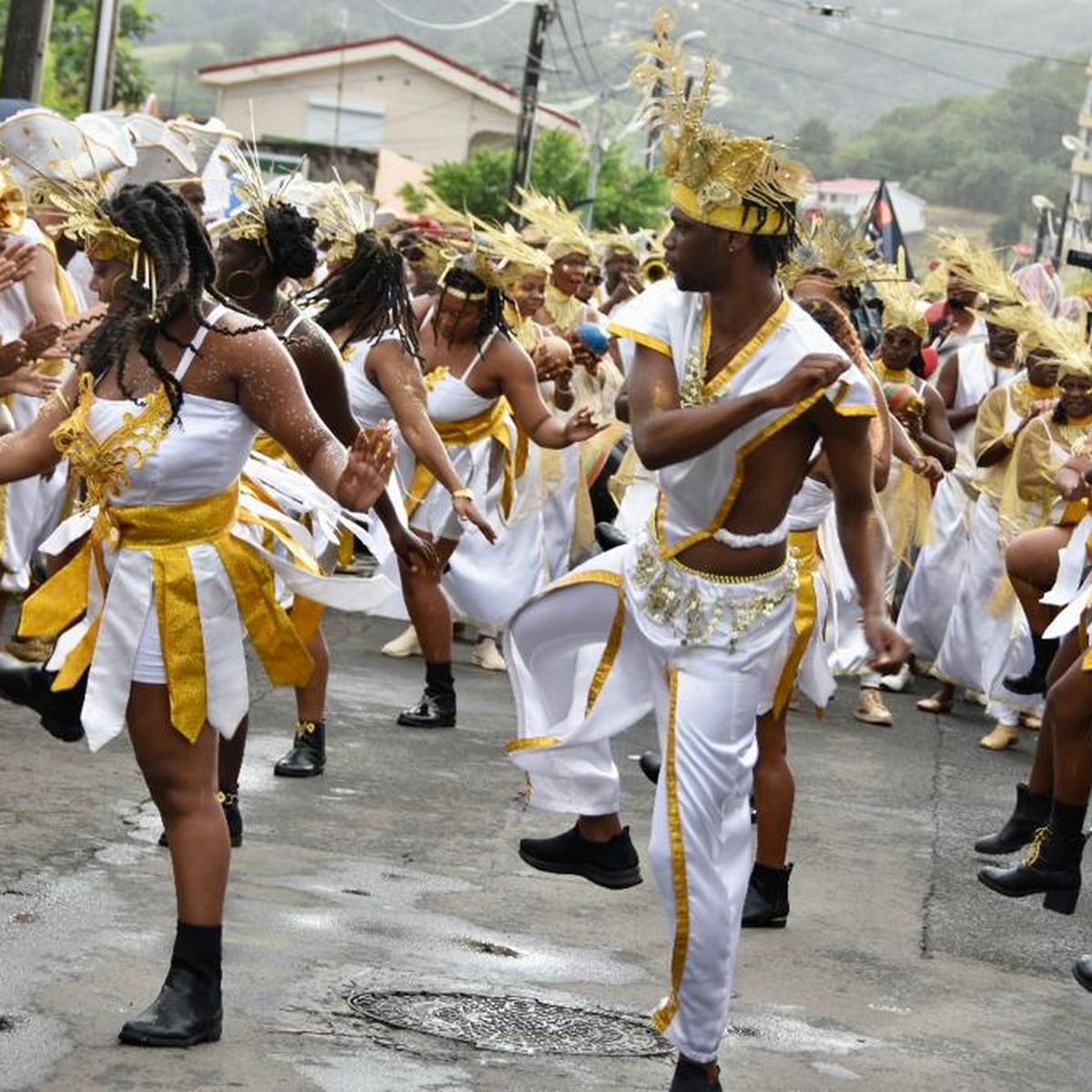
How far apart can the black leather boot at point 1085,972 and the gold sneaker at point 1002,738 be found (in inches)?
206

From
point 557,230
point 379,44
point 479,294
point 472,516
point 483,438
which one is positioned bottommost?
point 483,438

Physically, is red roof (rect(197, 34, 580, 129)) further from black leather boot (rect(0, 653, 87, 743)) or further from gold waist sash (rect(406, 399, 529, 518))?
black leather boot (rect(0, 653, 87, 743))

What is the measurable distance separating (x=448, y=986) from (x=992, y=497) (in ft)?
24.3

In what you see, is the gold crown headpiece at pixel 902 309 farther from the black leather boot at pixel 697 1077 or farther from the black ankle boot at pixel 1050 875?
the black leather boot at pixel 697 1077

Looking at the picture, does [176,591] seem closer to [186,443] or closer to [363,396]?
[186,443]

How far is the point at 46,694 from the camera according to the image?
5926 millimetres

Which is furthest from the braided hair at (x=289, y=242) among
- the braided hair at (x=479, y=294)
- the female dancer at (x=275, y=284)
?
the braided hair at (x=479, y=294)

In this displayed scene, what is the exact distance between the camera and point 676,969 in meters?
5.70

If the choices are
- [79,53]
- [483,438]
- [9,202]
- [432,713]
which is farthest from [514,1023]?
[79,53]

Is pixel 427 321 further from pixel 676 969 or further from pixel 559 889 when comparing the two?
pixel 676 969

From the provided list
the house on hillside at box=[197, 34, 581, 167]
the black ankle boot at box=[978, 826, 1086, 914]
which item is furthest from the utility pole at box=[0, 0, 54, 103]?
the house on hillside at box=[197, 34, 581, 167]

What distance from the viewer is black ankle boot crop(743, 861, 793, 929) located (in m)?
7.61

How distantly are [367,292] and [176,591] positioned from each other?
3732 mm

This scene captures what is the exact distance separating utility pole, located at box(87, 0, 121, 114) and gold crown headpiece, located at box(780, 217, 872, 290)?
1462cm
